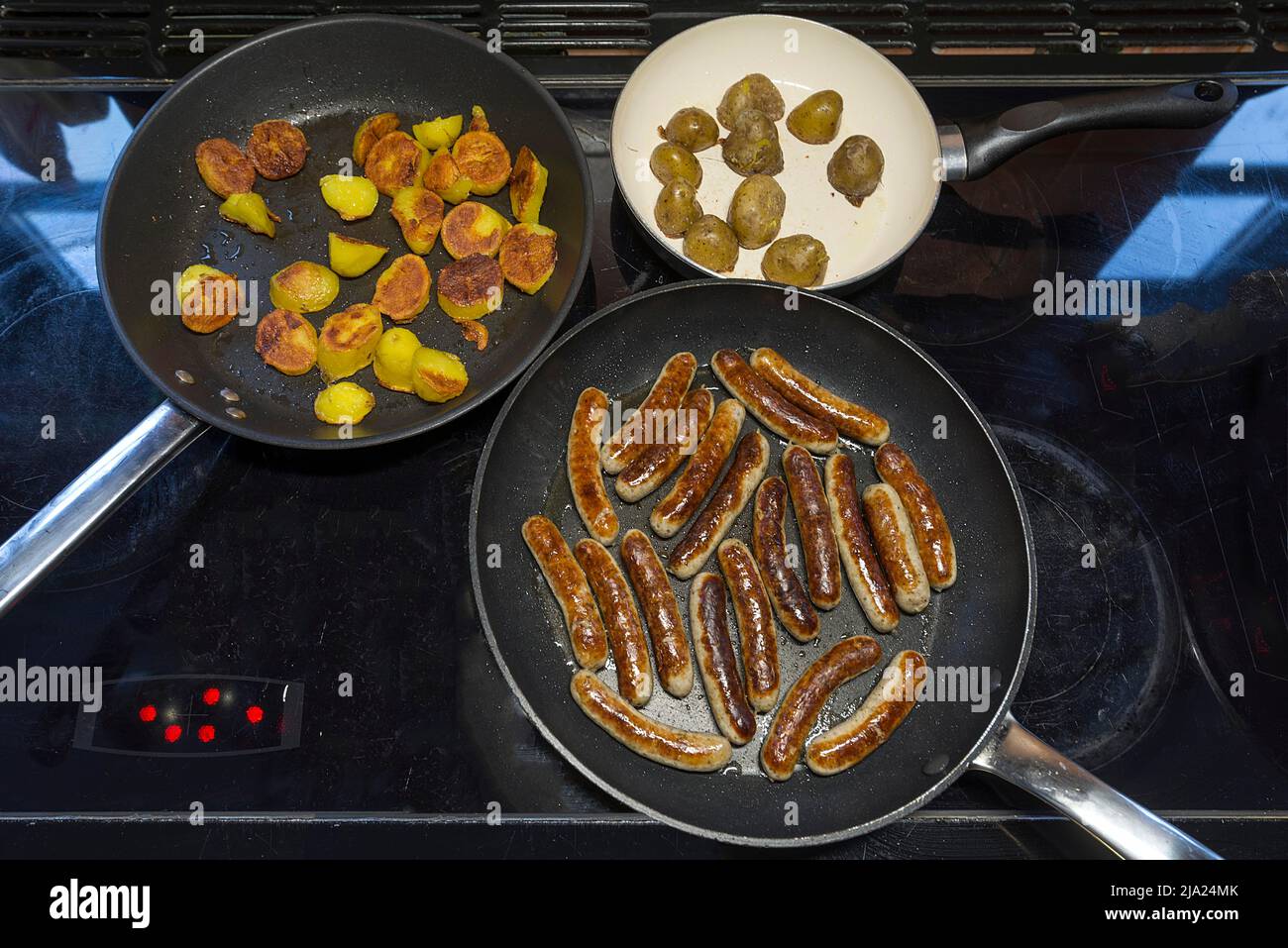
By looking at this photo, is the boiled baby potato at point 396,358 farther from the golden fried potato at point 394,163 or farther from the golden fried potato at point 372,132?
the golden fried potato at point 372,132

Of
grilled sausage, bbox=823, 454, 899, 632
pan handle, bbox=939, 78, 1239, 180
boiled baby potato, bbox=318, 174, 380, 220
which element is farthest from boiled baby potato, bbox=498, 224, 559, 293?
pan handle, bbox=939, 78, 1239, 180

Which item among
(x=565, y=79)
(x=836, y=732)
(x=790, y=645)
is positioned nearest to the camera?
(x=836, y=732)

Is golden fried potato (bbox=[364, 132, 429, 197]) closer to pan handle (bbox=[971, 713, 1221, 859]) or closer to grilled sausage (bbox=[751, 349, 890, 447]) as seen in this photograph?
grilled sausage (bbox=[751, 349, 890, 447])

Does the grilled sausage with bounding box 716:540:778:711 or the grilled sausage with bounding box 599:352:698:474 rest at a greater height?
the grilled sausage with bounding box 599:352:698:474

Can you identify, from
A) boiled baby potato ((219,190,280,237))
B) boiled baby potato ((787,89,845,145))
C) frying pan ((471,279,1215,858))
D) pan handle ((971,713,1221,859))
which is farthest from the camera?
boiled baby potato ((787,89,845,145))

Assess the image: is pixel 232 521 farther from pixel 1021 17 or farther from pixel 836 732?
pixel 1021 17
